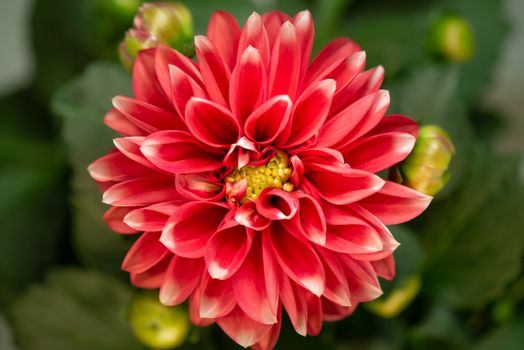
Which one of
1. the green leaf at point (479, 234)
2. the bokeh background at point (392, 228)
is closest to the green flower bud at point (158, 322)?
the bokeh background at point (392, 228)

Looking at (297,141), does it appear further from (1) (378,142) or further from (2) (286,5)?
(2) (286,5)

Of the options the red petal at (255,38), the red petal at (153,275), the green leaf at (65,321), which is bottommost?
the green leaf at (65,321)

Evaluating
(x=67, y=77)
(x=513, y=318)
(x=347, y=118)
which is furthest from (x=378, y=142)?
(x=67, y=77)

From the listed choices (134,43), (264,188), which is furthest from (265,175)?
(134,43)

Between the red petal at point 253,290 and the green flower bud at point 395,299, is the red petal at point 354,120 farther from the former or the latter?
the green flower bud at point 395,299

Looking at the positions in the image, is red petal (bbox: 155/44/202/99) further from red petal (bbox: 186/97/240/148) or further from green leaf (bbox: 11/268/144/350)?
green leaf (bbox: 11/268/144/350)

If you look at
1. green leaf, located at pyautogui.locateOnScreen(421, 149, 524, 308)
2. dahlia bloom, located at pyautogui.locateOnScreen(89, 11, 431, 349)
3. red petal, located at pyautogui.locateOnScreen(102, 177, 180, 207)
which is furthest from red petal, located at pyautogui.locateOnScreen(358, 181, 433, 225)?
green leaf, located at pyautogui.locateOnScreen(421, 149, 524, 308)
